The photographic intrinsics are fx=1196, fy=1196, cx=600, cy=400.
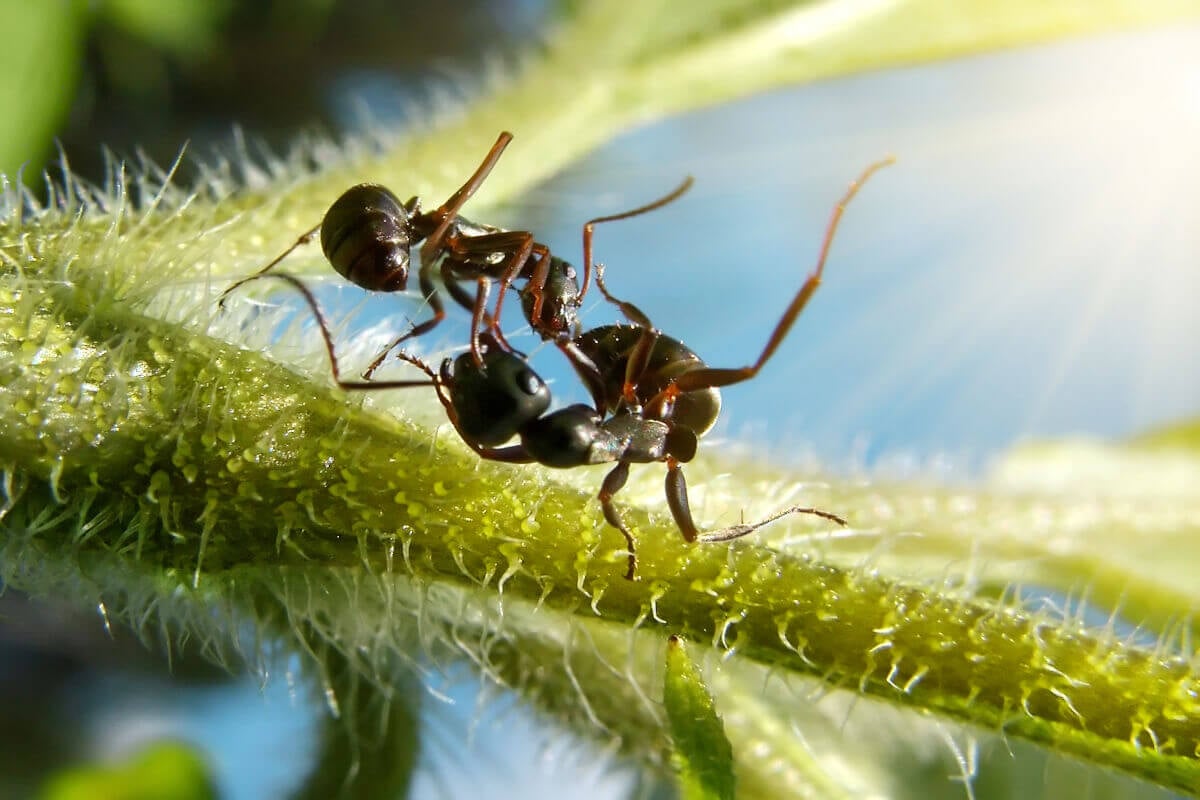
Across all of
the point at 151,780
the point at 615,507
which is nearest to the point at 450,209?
the point at 615,507

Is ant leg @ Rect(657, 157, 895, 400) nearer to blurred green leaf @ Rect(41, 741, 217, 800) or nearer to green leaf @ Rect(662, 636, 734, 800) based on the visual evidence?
green leaf @ Rect(662, 636, 734, 800)

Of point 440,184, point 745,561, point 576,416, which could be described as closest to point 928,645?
point 745,561

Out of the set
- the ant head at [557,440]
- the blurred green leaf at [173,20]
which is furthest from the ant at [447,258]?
the blurred green leaf at [173,20]

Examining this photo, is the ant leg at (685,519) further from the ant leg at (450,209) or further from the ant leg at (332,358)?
the ant leg at (450,209)

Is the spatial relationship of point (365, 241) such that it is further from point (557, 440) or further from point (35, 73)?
point (35, 73)

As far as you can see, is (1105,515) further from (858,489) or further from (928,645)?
(928,645)

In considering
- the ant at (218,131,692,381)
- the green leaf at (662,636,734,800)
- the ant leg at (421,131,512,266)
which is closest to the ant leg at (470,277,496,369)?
the ant at (218,131,692,381)

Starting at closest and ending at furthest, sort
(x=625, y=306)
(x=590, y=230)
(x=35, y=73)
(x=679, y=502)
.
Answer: (x=679, y=502) → (x=625, y=306) → (x=590, y=230) → (x=35, y=73)
